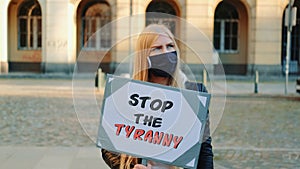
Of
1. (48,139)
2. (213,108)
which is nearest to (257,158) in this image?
(48,139)

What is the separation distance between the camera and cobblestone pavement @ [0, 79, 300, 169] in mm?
7336

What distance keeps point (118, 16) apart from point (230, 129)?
15019 mm

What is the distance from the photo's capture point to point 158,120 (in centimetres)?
241

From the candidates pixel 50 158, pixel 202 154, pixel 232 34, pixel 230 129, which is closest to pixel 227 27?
pixel 232 34

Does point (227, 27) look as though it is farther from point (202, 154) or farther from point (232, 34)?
point (202, 154)

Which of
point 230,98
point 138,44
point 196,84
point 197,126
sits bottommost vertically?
point 230,98

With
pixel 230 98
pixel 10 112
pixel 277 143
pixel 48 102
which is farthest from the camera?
pixel 230 98

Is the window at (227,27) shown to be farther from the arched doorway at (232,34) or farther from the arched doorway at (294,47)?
the arched doorway at (294,47)

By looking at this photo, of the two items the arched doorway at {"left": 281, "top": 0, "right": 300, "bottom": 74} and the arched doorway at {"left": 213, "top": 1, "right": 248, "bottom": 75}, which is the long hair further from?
the arched doorway at {"left": 281, "top": 0, "right": 300, "bottom": 74}

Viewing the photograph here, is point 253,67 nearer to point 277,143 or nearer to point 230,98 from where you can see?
point 230,98

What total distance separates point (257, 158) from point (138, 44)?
5.17 metres

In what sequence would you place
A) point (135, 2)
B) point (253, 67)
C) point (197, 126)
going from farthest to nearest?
point (253, 67)
point (135, 2)
point (197, 126)

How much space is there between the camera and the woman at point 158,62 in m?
2.40

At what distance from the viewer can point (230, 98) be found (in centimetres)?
1673
